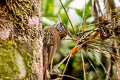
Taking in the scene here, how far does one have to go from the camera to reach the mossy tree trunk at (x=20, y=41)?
584 mm

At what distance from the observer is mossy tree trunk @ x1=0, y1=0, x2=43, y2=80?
0.58 metres

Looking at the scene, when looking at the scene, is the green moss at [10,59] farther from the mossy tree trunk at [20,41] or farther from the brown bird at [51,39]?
the brown bird at [51,39]

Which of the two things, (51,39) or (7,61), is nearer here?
(7,61)

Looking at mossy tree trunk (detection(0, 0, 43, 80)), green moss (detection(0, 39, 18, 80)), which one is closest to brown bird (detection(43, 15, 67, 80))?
mossy tree trunk (detection(0, 0, 43, 80))

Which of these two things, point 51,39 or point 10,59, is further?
point 51,39

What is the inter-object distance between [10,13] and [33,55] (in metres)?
0.13

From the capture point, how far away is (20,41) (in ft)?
2.05

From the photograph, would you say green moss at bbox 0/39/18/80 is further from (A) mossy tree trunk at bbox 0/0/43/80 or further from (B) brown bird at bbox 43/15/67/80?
(B) brown bird at bbox 43/15/67/80

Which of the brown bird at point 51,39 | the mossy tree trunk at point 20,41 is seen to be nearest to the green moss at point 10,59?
the mossy tree trunk at point 20,41

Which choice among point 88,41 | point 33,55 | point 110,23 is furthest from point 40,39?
point 110,23

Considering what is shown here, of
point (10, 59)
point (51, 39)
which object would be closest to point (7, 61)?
point (10, 59)

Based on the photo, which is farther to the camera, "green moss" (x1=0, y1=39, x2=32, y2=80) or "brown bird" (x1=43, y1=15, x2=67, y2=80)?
"brown bird" (x1=43, y1=15, x2=67, y2=80)

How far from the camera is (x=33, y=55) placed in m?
0.66

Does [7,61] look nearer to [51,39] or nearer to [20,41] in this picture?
[20,41]
